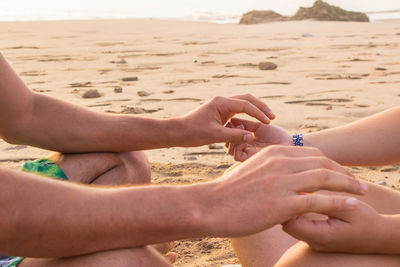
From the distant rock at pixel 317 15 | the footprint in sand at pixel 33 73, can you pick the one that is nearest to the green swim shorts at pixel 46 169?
the footprint in sand at pixel 33 73

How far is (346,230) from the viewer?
1.38 meters

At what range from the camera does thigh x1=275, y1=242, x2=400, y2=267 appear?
1455 millimetres

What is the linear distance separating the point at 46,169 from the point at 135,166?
336 mm

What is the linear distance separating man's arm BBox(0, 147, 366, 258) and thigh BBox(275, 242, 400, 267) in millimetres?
211

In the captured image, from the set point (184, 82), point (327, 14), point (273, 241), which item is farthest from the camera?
point (327, 14)

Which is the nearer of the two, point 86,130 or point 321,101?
point 86,130

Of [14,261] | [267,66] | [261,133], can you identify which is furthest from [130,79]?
[14,261]

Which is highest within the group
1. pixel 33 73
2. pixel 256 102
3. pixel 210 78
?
pixel 256 102

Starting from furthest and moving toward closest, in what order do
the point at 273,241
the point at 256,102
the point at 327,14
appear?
the point at 327,14
the point at 256,102
the point at 273,241

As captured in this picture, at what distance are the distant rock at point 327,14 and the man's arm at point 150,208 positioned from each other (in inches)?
559

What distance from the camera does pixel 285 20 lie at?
15.6 meters

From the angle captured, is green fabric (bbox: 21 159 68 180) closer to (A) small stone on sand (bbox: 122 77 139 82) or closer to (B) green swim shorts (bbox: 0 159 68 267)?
(B) green swim shorts (bbox: 0 159 68 267)

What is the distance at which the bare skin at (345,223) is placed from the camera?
4.54 feet

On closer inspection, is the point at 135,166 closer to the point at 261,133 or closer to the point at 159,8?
the point at 261,133
